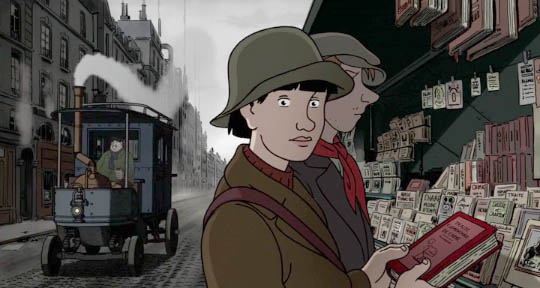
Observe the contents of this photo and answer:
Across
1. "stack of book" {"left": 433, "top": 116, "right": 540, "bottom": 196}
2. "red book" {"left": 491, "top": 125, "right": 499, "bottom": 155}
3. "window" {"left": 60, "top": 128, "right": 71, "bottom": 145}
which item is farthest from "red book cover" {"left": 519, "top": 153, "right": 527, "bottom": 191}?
"window" {"left": 60, "top": 128, "right": 71, "bottom": 145}

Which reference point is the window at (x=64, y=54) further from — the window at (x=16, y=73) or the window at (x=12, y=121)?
the window at (x=12, y=121)

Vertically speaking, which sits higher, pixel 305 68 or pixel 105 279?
pixel 305 68

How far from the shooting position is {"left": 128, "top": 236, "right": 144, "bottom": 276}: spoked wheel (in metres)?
8.30

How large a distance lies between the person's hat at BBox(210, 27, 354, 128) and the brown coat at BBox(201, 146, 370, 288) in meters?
0.25

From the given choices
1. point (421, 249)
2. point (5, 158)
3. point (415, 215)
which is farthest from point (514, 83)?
point (5, 158)

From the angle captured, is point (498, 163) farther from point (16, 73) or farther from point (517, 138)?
point (16, 73)

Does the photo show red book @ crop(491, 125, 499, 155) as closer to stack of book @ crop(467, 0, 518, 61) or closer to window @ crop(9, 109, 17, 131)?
stack of book @ crop(467, 0, 518, 61)

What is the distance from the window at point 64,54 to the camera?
21.4m

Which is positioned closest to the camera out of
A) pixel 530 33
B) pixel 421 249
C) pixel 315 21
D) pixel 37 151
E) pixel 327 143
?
pixel 421 249

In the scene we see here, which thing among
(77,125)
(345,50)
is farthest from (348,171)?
(77,125)

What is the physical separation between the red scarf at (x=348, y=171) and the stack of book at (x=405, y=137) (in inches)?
155

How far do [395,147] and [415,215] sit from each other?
2.13 metres

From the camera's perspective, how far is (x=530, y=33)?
4.36 m

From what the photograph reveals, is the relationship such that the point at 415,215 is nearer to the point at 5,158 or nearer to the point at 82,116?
the point at 82,116
